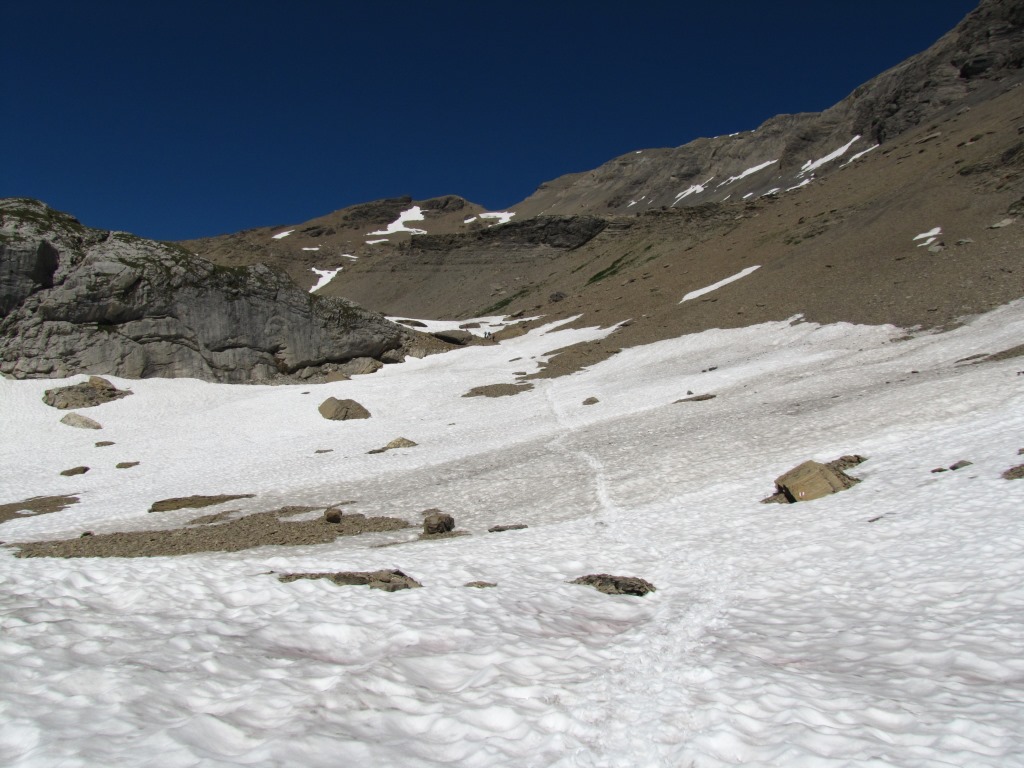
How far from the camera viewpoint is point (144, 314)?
1745 inches

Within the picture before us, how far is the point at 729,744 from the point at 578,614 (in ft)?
13.2

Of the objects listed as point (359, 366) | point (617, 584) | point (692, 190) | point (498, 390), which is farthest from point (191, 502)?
point (692, 190)

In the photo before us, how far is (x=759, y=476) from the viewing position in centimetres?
1745

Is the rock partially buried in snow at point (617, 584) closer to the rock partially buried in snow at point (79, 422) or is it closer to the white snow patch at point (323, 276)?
the rock partially buried in snow at point (79, 422)

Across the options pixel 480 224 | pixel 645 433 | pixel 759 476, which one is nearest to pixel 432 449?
pixel 645 433

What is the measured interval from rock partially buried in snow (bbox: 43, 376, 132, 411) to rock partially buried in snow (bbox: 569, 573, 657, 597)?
3804 cm

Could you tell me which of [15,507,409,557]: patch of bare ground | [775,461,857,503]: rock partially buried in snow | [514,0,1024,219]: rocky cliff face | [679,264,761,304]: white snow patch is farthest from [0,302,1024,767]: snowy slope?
[514,0,1024,219]: rocky cliff face

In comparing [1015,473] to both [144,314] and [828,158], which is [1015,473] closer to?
[144,314]

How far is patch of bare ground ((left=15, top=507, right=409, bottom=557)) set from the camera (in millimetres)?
15211

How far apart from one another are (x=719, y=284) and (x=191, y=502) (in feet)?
149

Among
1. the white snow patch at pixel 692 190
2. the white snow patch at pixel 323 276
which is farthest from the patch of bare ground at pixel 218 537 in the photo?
the white snow patch at pixel 692 190

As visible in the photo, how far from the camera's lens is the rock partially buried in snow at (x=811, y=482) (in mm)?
14914

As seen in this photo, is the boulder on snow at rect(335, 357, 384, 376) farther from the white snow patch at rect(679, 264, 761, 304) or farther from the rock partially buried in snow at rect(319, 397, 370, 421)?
the white snow patch at rect(679, 264, 761, 304)

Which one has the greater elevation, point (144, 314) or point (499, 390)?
point (144, 314)
